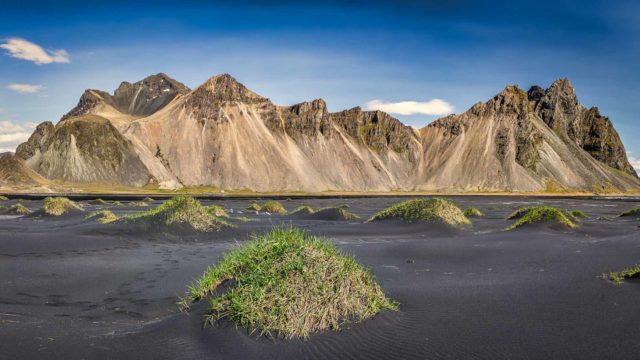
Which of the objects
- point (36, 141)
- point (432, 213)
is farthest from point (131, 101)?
point (432, 213)

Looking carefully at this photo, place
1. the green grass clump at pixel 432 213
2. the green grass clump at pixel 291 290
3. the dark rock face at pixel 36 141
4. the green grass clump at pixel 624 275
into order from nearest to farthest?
the green grass clump at pixel 291 290, the green grass clump at pixel 624 275, the green grass clump at pixel 432 213, the dark rock face at pixel 36 141

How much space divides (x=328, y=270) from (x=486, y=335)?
270cm

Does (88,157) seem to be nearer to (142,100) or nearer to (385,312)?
(142,100)

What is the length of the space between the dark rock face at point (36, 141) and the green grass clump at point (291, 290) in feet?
454

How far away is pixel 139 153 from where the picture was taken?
421 ft

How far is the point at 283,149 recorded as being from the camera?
14275 cm

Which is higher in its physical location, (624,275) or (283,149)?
(283,149)

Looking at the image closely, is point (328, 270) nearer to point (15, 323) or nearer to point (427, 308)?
point (427, 308)

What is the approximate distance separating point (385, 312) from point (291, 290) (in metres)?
2.00

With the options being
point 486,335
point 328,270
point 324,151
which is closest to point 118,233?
point 328,270

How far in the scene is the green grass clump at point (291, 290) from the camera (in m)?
7.63

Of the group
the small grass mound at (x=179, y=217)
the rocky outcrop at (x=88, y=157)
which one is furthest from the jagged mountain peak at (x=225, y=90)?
the small grass mound at (x=179, y=217)

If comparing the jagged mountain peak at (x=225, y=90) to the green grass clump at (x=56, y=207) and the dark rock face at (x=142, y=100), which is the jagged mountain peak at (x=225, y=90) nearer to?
the dark rock face at (x=142, y=100)

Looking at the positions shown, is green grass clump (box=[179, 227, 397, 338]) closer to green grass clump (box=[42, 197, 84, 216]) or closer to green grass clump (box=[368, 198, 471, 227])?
green grass clump (box=[368, 198, 471, 227])
